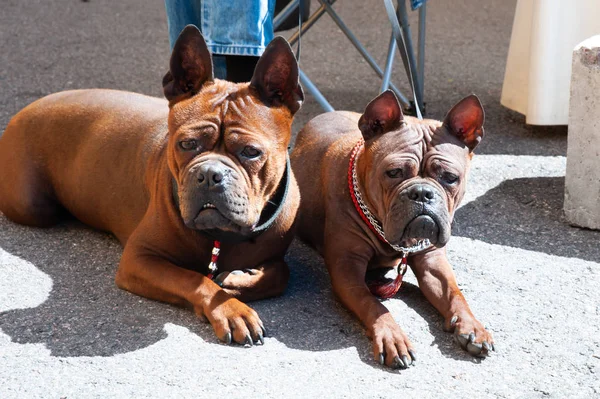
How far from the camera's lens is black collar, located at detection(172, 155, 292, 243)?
3.58m

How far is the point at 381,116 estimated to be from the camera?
3664mm

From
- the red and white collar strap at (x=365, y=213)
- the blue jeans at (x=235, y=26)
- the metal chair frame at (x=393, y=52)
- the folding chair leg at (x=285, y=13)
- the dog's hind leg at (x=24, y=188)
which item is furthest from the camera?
the folding chair leg at (x=285, y=13)

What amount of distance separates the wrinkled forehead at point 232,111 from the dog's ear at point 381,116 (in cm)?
33

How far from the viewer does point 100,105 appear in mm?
4363

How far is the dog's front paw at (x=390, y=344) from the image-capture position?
3234 mm

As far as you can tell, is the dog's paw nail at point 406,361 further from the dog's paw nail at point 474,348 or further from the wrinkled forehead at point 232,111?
the wrinkled forehead at point 232,111

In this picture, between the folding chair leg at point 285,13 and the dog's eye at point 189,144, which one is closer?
the dog's eye at point 189,144

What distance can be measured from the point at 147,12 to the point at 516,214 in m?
5.48

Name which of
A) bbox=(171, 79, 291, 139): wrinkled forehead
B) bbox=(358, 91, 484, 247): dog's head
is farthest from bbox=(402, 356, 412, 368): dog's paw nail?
bbox=(171, 79, 291, 139): wrinkled forehead

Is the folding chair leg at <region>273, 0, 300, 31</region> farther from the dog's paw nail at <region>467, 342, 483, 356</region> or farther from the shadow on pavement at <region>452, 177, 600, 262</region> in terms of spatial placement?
the dog's paw nail at <region>467, 342, 483, 356</region>

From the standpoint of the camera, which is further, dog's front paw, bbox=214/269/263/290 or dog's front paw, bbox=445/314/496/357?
dog's front paw, bbox=214/269/263/290

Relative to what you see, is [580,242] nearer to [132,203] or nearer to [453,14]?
[132,203]

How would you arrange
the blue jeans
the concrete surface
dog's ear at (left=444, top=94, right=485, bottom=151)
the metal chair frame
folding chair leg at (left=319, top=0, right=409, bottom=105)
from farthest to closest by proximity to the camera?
1. folding chair leg at (left=319, top=0, right=409, bottom=105)
2. the metal chair frame
3. the blue jeans
4. dog's ear at (left=444, top=94, right=485, bottom=151)
5. the concrete surface

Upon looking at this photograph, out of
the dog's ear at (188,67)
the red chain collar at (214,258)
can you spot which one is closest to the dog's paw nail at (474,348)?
the red chain collar at (214,258)
